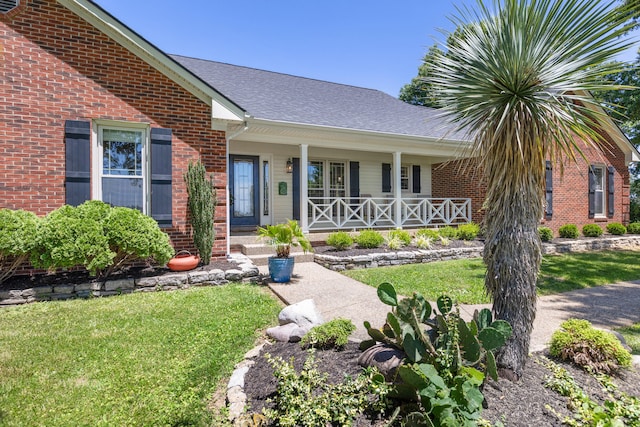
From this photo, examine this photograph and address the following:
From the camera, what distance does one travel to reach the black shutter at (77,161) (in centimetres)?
601

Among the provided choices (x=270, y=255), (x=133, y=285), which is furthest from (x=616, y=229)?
(x=133, y=285)

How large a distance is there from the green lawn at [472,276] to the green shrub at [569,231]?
9.02ft

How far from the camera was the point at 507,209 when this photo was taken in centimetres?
268

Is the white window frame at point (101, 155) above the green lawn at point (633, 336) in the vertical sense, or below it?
above

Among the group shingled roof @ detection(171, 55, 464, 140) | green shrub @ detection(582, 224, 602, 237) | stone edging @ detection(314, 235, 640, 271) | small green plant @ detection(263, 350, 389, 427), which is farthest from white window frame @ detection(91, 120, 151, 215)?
green shrub @ detection(582, 224, 602, 237)

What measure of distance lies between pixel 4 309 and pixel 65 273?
118 centimetres

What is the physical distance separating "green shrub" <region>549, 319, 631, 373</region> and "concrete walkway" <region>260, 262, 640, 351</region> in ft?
2.90

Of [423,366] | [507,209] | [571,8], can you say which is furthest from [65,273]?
[571,8]

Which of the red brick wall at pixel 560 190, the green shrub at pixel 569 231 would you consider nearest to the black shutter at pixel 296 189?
the red brick wall at pixel 560 190

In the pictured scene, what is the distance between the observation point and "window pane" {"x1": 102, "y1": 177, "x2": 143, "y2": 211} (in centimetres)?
649

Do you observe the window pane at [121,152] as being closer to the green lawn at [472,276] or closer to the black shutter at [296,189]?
the green lawn at [472,276]

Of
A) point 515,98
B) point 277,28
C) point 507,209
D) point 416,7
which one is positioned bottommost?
point 507,209

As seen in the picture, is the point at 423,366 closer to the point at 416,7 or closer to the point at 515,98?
the point at 515,98

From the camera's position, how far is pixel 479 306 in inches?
212
